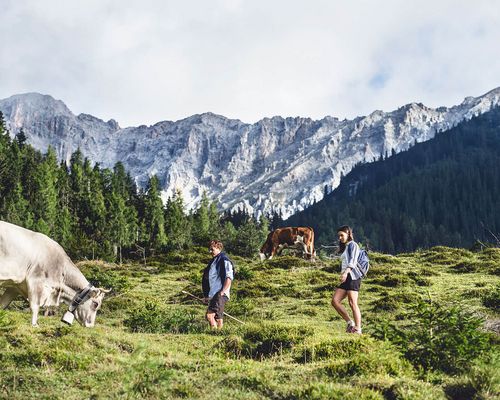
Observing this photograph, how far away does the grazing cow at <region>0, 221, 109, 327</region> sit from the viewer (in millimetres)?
11438

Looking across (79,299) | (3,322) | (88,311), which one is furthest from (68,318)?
(3,322)

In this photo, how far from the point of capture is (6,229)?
37.6 ft

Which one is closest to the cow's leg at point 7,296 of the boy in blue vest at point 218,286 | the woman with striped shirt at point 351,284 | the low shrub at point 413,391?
the boy in blue vest at point 218,286

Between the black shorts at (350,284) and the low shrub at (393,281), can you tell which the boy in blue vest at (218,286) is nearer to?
the black shorts at (350,284)

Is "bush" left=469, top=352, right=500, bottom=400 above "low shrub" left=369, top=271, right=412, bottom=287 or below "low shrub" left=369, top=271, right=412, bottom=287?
below

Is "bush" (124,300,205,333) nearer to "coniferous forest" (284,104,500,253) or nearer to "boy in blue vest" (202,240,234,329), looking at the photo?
"boy in blue vest" (202,240,234,329)

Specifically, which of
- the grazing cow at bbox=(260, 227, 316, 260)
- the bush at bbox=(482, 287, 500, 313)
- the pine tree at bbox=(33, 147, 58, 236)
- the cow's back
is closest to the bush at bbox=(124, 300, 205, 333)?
the cow's back

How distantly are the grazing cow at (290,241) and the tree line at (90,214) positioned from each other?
97.0 ft

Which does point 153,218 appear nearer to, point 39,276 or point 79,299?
point 79,299

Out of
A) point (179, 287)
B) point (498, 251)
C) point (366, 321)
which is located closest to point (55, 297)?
point (366, 321)

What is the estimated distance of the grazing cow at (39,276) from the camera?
1144 centimetres

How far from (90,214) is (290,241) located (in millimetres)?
52295

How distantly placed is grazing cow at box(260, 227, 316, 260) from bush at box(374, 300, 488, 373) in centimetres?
2575

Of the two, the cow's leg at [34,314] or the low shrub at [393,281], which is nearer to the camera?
the cow's leg at [34,314]
